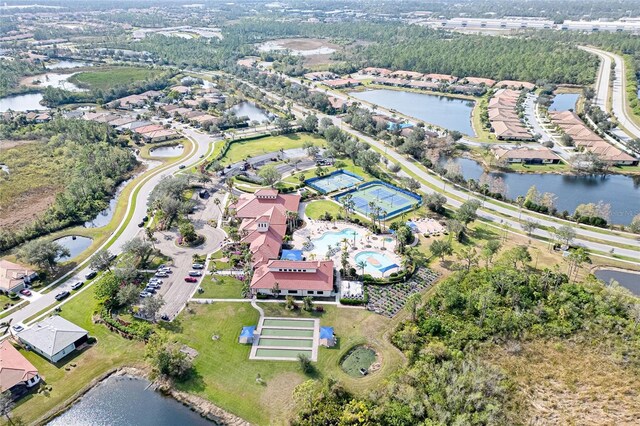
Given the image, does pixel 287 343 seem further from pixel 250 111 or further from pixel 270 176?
pixel 250 111

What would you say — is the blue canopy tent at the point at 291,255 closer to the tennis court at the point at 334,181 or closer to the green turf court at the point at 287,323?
the green turf court at the point at 287,323

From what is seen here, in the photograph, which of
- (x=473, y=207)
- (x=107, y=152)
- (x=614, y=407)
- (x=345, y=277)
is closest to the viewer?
(x=614, y=407)

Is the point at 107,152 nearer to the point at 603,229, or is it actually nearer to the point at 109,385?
the point at 109,385

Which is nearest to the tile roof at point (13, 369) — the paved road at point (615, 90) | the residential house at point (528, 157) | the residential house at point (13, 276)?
the residential house at point (13, 276)

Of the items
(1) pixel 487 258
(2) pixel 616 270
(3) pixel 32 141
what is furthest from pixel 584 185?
(3) pixel 32 141

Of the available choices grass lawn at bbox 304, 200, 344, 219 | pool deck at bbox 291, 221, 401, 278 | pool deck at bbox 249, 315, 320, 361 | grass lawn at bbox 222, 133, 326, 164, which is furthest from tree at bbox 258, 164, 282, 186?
pool deck at bbox 249, 315, 320, 361

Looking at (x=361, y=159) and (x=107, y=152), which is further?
(x=107, y=152)

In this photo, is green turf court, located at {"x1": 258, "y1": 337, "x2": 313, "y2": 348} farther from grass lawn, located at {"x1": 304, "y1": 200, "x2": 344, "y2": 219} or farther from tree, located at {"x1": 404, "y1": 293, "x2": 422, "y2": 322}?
grass lawn, located at {"x1": 304, "y1": 200, "x2": 344, "y2": 219}
